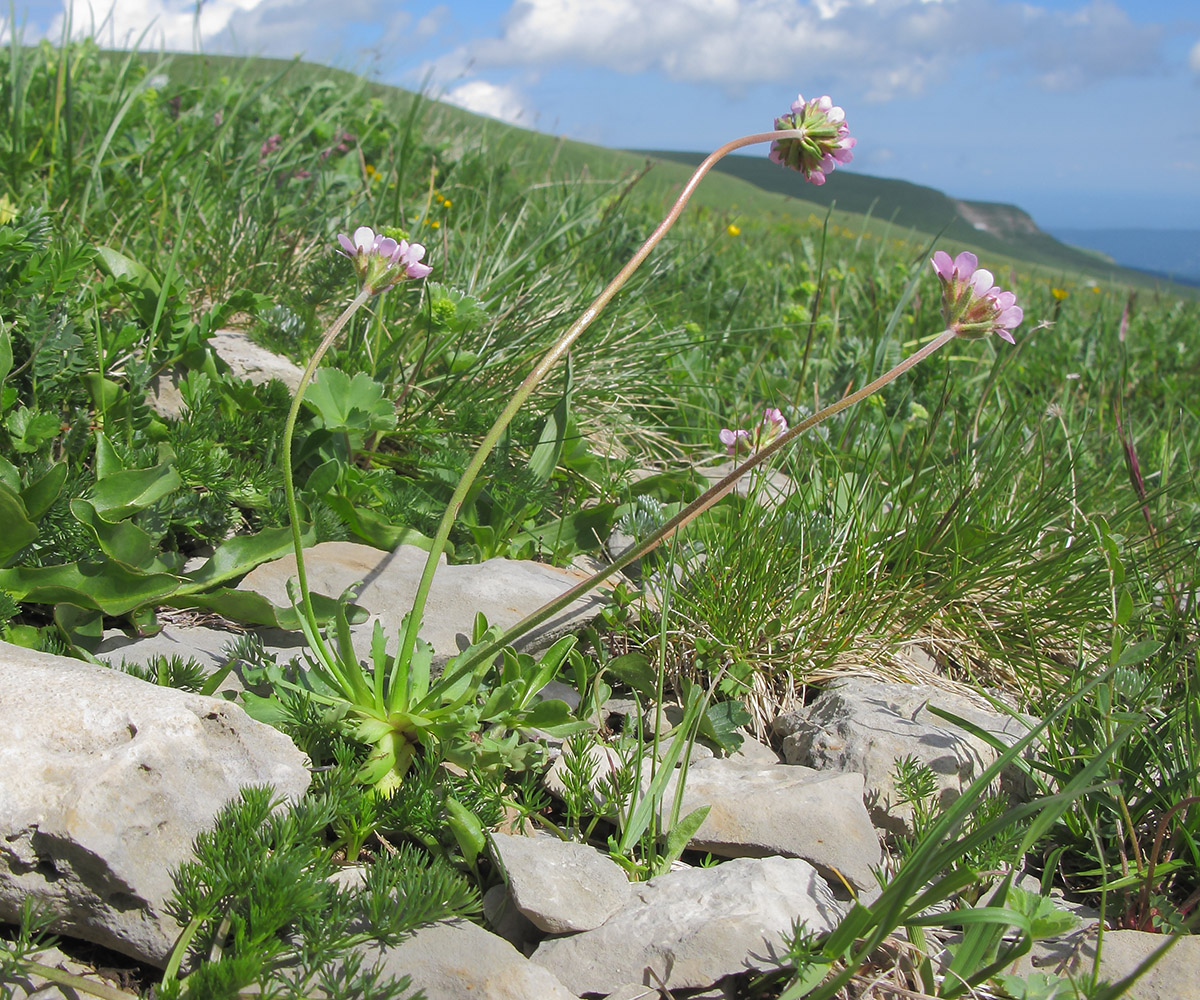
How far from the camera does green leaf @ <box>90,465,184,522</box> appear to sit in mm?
1979

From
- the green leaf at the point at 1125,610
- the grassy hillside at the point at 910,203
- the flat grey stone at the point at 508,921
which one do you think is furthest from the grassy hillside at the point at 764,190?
the flat grey stone at the point at 508,921

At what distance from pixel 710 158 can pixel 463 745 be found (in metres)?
1.22

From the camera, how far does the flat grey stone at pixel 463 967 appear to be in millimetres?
1377

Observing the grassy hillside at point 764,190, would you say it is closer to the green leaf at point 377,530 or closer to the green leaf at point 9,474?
the green leaf at point 377,530

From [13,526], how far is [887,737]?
6.14 feet

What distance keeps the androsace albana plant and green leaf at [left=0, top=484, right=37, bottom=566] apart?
565mm

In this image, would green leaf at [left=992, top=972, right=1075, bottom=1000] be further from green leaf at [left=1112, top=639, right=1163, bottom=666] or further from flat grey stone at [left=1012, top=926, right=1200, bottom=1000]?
green leaf at [left=1112, top=639, right=1163, bottom=666]

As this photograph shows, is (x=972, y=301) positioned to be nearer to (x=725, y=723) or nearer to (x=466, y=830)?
(x=725, y=723)

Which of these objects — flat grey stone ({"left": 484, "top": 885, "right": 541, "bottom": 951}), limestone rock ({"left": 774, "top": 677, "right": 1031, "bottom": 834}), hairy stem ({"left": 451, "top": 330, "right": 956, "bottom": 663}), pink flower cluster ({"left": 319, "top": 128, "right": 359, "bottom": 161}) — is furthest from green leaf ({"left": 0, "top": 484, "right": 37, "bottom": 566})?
pink flower cluster ({"left": 319, "top": 128, "right": 359, "bottom": 161})

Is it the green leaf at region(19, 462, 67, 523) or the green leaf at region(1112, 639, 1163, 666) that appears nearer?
the green leaf at region(1112, 639, 1163, 666)

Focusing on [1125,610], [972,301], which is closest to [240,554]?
[972,301]

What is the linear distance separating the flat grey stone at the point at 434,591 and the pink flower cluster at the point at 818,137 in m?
1.11

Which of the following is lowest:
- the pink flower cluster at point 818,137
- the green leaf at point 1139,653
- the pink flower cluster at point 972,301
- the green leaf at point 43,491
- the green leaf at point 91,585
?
the green leaf at point 91,585

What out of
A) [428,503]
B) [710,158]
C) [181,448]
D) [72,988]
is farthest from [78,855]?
[710,158]
